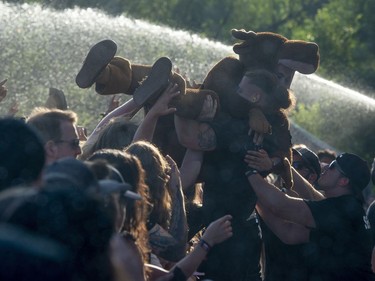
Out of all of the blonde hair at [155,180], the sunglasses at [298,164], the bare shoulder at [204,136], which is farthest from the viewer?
the sunglasses at [298,164]

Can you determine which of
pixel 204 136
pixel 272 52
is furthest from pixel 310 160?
pixel 204 136

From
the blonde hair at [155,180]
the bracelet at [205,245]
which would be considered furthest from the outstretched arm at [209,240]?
the blonde hair at [155,180]

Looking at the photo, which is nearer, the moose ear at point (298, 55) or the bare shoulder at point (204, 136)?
the bare shoulder at point (204, 136)

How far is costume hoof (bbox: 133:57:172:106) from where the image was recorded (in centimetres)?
560

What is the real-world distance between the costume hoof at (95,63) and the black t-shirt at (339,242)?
A: 1.53 meters

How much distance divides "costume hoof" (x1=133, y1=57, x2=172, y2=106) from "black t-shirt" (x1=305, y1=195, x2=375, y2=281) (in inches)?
42.2

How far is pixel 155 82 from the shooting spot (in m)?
5.64

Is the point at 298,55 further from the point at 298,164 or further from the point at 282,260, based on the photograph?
the point at 282,260

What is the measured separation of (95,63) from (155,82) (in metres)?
0.51

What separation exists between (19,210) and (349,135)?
13.7 metres

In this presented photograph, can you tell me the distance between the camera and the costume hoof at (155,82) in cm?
560

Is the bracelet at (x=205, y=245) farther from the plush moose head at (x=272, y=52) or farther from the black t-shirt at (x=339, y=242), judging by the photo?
the plush moose head at (x=272, y=52)

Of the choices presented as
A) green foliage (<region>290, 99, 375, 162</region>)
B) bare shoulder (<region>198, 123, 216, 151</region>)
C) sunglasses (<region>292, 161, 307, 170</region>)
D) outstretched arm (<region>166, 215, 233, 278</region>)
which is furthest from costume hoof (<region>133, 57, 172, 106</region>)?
green foliage (<region>290, 99, 375, 162</region>)

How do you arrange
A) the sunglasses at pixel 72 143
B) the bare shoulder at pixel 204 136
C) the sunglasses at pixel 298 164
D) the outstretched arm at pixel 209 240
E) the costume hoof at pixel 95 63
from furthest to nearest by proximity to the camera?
the sunglasses at pixel 298 164, the costume hoof at pixel 95 63, the bare shoulder at pixel 204 136, the sunglasses at pixel 72 143, the outstretched arm at pixel 209 240
